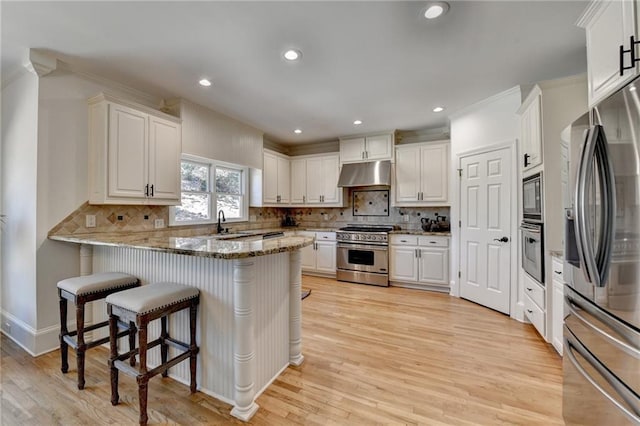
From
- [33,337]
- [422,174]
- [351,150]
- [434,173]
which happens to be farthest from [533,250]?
[33,337]

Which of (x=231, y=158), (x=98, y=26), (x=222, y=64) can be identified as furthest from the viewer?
(x=231, y=158)

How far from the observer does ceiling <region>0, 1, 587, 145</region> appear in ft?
6.15

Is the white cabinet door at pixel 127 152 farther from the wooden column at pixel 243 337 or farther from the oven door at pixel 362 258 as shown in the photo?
the oven door at pixel 362 258

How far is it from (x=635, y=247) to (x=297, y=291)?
74.5 inches

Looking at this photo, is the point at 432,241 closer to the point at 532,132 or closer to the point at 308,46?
the point at 532,132

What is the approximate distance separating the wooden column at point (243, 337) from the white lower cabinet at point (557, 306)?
2.40m

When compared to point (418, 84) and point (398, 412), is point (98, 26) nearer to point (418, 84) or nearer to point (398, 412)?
point (418, 84)

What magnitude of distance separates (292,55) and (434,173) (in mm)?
3006

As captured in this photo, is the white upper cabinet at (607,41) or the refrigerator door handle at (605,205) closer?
the refrigerator door handle at (605,205)

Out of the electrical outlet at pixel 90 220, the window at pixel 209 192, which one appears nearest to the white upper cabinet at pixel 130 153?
the electrical outlet at pixel 90 220

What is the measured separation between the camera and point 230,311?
5.83ft

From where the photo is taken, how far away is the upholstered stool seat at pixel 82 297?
193 centimetres

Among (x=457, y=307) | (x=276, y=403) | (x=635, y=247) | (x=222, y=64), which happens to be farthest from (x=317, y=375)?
(x=222, y=64)

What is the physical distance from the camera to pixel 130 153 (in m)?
2.84
